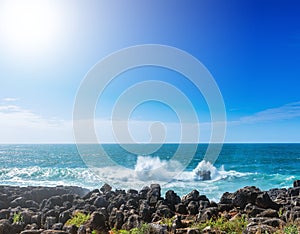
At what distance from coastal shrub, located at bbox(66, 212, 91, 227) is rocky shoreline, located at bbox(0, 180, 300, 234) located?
0.27 feet

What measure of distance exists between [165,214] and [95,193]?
508 centimetres

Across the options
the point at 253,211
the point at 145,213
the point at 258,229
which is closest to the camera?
the point at 258,229

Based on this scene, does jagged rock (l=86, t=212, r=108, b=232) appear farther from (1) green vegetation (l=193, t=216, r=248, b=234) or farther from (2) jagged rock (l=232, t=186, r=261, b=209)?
(2) jagged rock (l=232, t=186, r=261, b=209)

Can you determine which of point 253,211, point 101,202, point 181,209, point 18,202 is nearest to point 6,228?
point 101,202

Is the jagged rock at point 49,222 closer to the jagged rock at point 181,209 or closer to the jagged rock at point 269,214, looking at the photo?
the jagged rock at point 181,209

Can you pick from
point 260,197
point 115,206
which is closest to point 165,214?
point 115,206

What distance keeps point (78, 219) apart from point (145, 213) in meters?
2.05

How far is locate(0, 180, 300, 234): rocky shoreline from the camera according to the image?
8.94 m

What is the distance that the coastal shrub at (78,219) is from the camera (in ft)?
33.6

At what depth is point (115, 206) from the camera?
40.9 feet

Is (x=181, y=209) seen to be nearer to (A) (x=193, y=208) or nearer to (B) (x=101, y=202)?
(A) (x=193, y=208)

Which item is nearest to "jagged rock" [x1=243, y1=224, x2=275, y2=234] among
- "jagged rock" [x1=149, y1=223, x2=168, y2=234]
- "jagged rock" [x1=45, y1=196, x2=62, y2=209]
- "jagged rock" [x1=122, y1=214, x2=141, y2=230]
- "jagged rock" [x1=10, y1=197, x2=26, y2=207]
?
"jagged rock" [x1=149, y1=223, x2=168, y2=234]

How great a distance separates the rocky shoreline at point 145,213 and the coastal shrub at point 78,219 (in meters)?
0.08

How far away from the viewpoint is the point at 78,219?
10.5 meters
